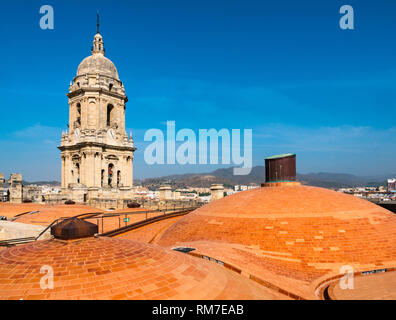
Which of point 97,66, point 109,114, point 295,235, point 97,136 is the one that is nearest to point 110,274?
point 295,235

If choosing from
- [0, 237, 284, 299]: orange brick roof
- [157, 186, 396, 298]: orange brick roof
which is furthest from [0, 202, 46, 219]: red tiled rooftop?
[0, 237, 284, 299]: orange brick roof

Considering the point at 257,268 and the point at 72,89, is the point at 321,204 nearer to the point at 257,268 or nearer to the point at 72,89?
the point at 257,268

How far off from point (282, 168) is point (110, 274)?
12627 mm

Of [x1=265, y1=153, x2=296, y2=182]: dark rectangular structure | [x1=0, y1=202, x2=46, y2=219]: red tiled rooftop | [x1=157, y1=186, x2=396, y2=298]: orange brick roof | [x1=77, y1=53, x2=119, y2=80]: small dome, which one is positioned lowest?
[x1=0, y1=202, x2=46, y2=219]: red tiled rooftop

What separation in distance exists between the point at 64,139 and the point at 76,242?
134ft

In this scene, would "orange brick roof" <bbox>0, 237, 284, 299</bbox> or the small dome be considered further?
the small dome

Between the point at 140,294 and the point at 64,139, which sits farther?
the point at 64,139

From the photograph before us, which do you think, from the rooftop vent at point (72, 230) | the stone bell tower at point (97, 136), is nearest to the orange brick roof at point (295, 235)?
the rooftop vent at point (72, 230)

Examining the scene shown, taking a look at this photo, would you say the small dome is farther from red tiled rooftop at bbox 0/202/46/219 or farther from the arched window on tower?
red tiled rooftop at bbox 0/202/46/219

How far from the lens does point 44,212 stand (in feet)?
74.5

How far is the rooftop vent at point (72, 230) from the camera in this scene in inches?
268

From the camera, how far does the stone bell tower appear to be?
38.6m
